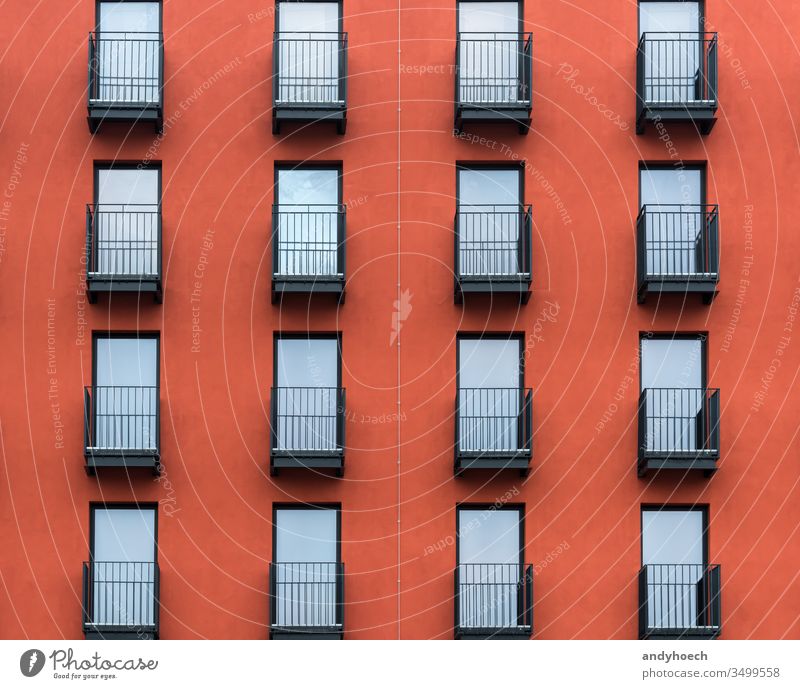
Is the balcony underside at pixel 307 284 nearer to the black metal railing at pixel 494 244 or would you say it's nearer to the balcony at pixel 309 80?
the black metal railing at pixel 494 244

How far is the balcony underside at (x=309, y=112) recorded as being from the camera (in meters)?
48.2

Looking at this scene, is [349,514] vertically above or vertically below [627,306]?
below

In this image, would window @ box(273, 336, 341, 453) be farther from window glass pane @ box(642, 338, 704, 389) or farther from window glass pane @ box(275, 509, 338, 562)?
window glass pane @ box(642, 338, 704, 389)

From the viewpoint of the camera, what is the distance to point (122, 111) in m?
48.3

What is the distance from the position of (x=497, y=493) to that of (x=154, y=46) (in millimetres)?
13167

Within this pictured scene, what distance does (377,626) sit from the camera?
154 feet

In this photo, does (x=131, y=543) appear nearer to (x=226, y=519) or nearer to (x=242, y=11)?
(x=226, y=519)

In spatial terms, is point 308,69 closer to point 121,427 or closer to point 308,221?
point 308,221

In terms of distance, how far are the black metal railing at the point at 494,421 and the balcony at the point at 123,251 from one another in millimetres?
7540

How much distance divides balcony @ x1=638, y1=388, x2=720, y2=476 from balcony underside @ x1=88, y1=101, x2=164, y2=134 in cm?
1297

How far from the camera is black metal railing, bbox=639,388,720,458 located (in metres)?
47.4

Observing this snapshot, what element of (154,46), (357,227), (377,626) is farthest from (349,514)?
(154,46)
